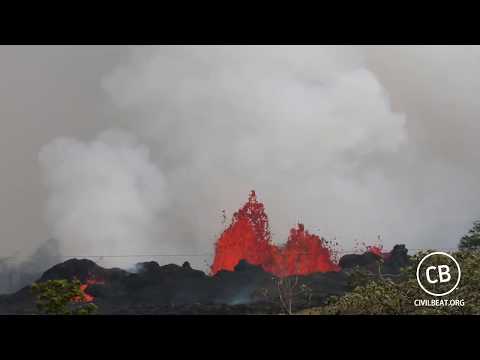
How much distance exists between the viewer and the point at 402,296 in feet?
51.9

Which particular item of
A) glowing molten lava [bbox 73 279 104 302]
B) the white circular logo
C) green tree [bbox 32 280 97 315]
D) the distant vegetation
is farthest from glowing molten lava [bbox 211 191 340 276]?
green tree [bbox 32 280 97 315]

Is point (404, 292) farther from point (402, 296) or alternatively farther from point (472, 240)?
point (472, 240)

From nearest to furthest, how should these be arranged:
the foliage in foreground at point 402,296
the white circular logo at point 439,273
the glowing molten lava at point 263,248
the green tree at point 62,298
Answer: the foliage in foreground at point 402,296
the white circular logo at point 439,273
the glowing molten lava at point 263,248
the green tree at point 62,298

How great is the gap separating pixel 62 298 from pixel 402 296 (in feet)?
19.9

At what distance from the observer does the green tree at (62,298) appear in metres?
16.2

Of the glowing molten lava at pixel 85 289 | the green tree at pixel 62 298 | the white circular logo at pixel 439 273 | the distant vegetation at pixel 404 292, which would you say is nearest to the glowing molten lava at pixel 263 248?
the distant vegetation at pixel 404 292

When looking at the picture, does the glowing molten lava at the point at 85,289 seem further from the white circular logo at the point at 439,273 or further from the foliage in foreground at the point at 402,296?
the white circular logo at the point at 439,273

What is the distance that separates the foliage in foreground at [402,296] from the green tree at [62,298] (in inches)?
158

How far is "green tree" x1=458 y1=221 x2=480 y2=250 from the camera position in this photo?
15688 millimetres

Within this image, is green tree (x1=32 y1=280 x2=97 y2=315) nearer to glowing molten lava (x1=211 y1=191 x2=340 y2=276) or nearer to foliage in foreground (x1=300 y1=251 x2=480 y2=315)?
glowing molten lava (x1=211 y1=191 x2=340 y2=276)

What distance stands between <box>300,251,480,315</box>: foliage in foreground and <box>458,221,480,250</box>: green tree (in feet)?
0.30
